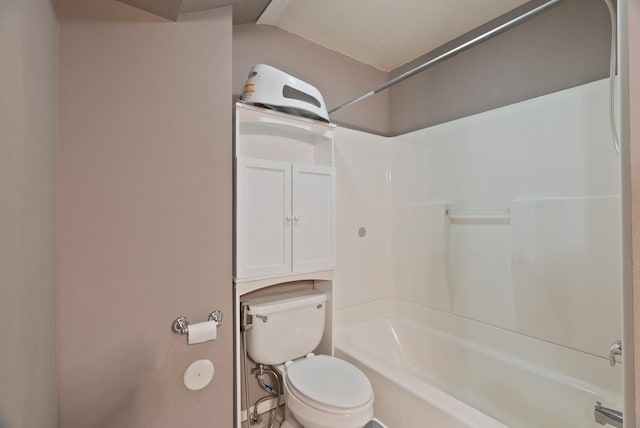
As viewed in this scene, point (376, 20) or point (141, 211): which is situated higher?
point (376, 20)

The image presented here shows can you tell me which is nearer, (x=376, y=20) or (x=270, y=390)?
(x=270, y=390)

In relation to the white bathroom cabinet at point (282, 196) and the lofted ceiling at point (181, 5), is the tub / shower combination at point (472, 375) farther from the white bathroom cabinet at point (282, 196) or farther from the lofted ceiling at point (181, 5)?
the lofted ceiling at point (181, 5)

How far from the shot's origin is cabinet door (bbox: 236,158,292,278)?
1.35m

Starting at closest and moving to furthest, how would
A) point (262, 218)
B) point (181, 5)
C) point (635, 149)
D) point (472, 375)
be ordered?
point (635, 149) → point (181, 5) → point (262, 218) → point (472, 375)

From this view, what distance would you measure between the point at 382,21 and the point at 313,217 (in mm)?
1335

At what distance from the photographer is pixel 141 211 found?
1021mm

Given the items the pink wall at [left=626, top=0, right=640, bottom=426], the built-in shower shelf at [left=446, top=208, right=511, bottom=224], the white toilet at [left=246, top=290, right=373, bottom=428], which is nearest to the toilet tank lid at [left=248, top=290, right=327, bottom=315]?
the white toilet at [left=246, top=290, right=373, bottom=428]

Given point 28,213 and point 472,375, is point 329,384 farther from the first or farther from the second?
point 28,213

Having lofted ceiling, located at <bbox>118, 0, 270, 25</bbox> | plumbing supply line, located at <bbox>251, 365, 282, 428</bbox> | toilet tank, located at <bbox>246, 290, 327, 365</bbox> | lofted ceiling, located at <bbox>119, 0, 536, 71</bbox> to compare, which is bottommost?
plumbing supply line, located at <bbox>251, 365, 282, 428</bbox>

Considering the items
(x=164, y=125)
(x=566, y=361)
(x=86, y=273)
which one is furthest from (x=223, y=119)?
(x=566, y=361)

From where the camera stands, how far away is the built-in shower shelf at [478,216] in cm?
161

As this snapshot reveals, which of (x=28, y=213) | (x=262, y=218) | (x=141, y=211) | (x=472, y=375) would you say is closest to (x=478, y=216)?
(x=472, y=375)

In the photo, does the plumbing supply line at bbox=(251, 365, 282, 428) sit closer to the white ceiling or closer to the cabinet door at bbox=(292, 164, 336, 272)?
the cabinet door at bbox=(292, 164, 336, 272)

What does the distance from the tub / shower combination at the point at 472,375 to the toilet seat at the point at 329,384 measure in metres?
0.15
